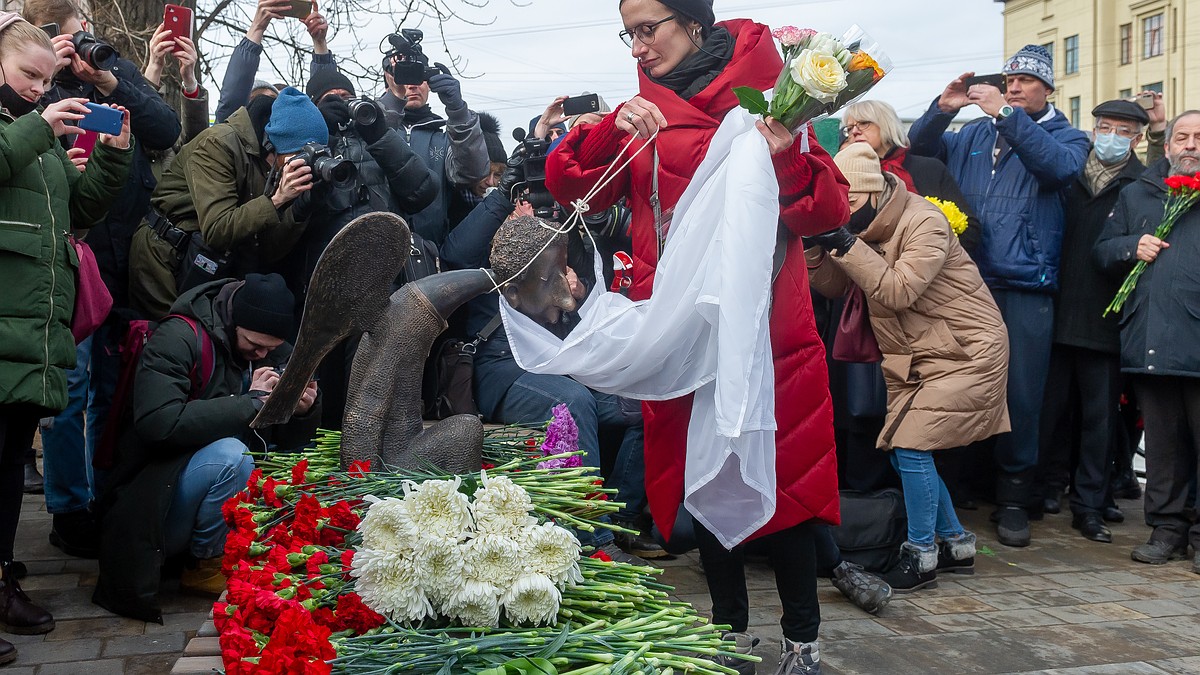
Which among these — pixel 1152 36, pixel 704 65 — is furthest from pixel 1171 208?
pixel 1152 36

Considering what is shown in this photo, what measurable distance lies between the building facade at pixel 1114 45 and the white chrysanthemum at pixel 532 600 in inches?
1378

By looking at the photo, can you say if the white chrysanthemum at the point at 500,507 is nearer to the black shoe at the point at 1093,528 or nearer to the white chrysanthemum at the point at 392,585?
the white chrysanthemum at the point at 392,585

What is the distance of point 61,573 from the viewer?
473 cm

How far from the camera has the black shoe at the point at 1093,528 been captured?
610 cm

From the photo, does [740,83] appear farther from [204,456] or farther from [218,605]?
[204,456]

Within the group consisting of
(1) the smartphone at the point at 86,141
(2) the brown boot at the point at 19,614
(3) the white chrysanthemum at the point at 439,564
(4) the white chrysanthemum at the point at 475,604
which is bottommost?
(2) the brown boot at the point at 19,614

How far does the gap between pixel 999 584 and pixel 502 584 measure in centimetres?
345

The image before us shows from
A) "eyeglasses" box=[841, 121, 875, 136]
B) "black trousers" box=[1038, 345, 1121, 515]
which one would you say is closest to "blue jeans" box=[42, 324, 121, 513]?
"eyeglasses" box=[841, 121, 875, 136]

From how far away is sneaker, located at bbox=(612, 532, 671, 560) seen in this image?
A: 5.31 meters

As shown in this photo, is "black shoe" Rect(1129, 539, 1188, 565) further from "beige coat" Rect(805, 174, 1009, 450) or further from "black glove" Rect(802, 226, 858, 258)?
"black glove" Rect(802, 226, 858, 258)

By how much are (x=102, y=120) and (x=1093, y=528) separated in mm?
5367

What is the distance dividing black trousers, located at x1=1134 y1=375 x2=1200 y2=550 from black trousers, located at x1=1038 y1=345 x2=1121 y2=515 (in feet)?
1.10

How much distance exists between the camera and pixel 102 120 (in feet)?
13.9

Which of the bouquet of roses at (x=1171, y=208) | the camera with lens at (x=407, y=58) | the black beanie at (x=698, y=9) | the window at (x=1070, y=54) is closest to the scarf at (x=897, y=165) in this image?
the bouquet of roses at (x=1171, y=208)
